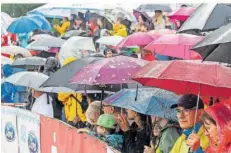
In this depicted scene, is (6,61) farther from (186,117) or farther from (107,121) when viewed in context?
(186,117)

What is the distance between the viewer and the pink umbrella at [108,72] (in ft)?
26.1

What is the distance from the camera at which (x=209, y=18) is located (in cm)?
984

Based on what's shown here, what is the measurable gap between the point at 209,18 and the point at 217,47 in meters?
3.47

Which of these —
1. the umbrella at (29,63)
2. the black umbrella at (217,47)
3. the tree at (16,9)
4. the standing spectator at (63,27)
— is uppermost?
the black umbrella at (217,47)

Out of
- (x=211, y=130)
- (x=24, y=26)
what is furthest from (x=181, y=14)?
(x=211, y=130)

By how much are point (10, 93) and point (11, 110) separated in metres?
2.93

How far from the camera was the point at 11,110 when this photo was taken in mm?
9953

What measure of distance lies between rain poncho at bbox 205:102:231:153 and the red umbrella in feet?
1.67

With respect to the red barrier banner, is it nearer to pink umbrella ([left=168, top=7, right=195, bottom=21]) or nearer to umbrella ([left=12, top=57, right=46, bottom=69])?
umbrella ([left=12, top=57, right=46, bottom=69])

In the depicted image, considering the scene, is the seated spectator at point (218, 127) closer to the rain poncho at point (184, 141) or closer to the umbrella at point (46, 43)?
the rain poncho at point (184, 141)

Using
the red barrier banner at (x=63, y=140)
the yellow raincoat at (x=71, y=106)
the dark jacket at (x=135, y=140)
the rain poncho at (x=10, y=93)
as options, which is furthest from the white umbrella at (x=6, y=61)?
the dark jacket at (x=135, y=140)

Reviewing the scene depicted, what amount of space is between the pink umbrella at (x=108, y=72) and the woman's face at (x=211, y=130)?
255cm

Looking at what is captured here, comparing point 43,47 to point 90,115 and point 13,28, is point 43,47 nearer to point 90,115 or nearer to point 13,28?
point 13,28

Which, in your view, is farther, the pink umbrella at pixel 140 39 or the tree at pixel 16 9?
the tree at pixel 16 9
